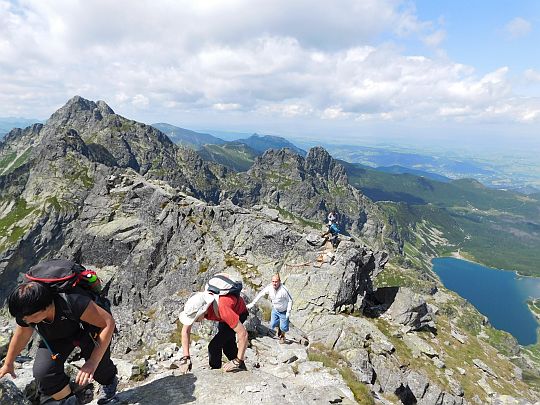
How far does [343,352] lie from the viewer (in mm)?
28906

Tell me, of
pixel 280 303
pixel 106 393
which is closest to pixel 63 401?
pixel 106 393

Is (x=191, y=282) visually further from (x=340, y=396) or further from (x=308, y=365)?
(x=340, y=396)

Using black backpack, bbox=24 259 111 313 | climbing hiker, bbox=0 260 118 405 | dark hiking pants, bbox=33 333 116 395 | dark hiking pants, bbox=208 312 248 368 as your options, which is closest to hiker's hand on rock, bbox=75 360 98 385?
climbing hiker, bbox=0 260 118 405

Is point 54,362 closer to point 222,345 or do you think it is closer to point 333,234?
point 222,345

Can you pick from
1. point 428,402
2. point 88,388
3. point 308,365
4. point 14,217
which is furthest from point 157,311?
point 14,217

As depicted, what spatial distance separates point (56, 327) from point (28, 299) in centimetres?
142

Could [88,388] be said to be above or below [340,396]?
above

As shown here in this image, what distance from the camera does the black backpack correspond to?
8.05 meters

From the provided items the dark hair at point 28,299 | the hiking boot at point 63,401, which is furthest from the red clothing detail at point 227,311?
the dark hair at point 28,299

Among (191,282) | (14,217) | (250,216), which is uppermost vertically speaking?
(250,216)

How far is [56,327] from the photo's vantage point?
8648mm

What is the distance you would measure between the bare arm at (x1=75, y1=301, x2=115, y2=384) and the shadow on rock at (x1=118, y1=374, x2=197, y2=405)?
3.64 meters

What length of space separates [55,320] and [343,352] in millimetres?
25208

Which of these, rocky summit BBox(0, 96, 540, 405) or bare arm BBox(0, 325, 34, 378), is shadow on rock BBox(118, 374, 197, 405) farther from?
bare arm BBox(0, 325, 34, 378)
